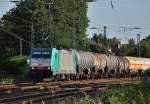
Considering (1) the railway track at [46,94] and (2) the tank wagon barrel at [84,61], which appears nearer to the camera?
(1) the railway track at [46,94]

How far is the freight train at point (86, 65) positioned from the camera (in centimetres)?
4406

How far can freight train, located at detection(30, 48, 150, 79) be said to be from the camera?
Result: 1735 inches

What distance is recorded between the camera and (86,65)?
51625 mm

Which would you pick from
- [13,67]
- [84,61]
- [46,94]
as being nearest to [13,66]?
[13,67]

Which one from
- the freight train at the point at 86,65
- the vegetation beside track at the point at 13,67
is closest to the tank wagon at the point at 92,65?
the freight train at the point at 86,65

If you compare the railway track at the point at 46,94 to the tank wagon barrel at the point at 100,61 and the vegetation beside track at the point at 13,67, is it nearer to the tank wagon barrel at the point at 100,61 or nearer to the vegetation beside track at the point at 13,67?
the tank wagon barrel at the point at 100,61

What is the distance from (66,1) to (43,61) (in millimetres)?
65071

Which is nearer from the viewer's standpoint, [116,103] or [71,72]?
[116,103]

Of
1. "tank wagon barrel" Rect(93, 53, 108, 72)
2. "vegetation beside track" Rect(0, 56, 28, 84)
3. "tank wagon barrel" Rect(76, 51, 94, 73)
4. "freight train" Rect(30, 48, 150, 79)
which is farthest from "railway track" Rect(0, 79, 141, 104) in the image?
"vegetation beside track" Rect(0, 56, 28, 84)

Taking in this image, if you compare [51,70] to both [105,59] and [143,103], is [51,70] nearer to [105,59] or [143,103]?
[105,59]

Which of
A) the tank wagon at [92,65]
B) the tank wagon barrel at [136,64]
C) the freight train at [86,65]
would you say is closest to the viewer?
the freight train at [86,65]

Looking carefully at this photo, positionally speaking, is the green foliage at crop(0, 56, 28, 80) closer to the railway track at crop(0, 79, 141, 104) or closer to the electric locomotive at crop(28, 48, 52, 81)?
the electric locomotive at crop(28, 48, 52, 81)

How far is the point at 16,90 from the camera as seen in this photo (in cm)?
2842

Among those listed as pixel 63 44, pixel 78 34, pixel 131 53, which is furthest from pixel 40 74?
pixel 131 53
